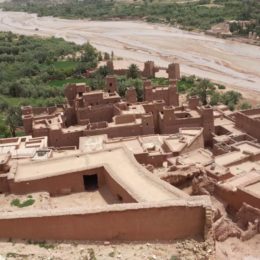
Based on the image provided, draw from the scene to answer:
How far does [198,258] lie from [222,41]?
236 ft

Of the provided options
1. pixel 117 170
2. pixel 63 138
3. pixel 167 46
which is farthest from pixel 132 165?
pixel 167 46

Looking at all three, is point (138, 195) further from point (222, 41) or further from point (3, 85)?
point (222, 41)

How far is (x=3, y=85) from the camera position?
54.8 metres

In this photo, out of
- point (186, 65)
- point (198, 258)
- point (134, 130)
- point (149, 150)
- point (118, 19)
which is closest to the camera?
point (198, 258)

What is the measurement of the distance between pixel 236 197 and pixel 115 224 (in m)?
7.10

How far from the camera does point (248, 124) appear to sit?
3009 cm

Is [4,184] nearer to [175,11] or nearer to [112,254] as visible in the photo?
[112,254]

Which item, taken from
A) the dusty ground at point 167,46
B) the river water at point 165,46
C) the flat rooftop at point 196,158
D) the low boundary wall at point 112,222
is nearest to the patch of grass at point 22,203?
the low boundary wall at point 112,222

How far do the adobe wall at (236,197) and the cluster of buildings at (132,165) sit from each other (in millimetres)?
42

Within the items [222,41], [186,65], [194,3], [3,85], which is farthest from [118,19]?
[3,85]

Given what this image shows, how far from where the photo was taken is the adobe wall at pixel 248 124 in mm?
29453

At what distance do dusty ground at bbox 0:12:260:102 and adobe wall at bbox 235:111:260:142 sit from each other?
18.6 metres

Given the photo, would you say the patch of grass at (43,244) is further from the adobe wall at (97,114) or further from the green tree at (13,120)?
the green tree at (13,120)

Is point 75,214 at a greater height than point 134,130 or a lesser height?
→ greater
